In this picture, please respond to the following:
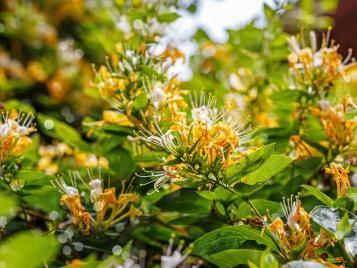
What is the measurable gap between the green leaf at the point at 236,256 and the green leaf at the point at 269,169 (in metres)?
0.23

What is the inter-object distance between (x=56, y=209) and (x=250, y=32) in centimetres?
127

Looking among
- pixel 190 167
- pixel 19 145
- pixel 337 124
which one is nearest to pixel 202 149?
pixel 190 167

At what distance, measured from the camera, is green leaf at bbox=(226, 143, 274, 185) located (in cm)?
152

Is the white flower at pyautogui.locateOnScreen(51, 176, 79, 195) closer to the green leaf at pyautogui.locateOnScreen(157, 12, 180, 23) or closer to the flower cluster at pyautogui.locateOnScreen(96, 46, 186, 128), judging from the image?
the flower cluster at pyautogui.locateOnScreen(96, 46, 186, 128)

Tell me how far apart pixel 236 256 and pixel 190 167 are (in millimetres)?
263

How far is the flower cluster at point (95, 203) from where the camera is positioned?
1.78 metres

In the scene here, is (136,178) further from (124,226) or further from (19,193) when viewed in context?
(19,193)

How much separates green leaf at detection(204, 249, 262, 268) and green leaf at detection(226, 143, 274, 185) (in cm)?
22

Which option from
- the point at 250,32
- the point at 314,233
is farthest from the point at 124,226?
the point at 250,32

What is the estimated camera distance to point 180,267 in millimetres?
1645

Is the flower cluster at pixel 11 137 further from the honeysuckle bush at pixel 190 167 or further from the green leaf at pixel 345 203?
the green leaf at pixel 345 203

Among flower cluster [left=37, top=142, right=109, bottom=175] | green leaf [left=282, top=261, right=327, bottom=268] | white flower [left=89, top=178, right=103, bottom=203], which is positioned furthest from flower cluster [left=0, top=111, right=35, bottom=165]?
green leaf [left=282, top=261, right=327, bottom=268]

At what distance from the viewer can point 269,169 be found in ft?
5.15

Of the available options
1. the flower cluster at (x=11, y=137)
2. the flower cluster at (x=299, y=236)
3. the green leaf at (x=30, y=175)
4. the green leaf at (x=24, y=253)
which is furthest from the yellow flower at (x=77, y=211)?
the green leaf at (x=24, y=253)
